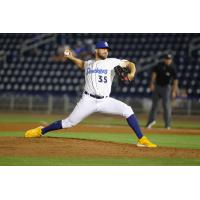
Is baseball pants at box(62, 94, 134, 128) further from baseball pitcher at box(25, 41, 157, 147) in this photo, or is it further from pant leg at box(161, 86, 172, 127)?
pant leg at box(161, 86, 172, 127)

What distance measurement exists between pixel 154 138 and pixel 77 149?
258 centimetres

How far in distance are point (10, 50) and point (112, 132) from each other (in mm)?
11850

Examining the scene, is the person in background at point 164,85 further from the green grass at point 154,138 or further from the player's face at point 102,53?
the player's face at point 102,53

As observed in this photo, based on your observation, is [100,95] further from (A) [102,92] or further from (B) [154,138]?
(B) [154,138]

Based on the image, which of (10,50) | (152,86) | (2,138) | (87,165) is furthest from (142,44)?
(87,165)

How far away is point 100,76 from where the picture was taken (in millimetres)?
8562

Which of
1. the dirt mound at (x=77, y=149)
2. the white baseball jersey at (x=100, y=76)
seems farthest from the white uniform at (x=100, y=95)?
the dirt mound at (x=77, y=149)

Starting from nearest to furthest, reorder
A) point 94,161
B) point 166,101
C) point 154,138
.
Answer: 1. point 94,161
2. point 154,138
3. point 166,101

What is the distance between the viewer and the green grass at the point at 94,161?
726 cm

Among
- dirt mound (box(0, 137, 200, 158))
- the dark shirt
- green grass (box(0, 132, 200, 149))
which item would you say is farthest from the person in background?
dirt mound (box(0, 137, 200, 158))

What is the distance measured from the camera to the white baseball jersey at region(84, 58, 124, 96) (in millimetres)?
8547

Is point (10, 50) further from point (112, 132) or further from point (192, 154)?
point (192, 154)

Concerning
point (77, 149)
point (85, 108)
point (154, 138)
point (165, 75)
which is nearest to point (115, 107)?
point (85, 108)

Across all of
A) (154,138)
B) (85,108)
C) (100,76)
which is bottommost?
(154,138)
